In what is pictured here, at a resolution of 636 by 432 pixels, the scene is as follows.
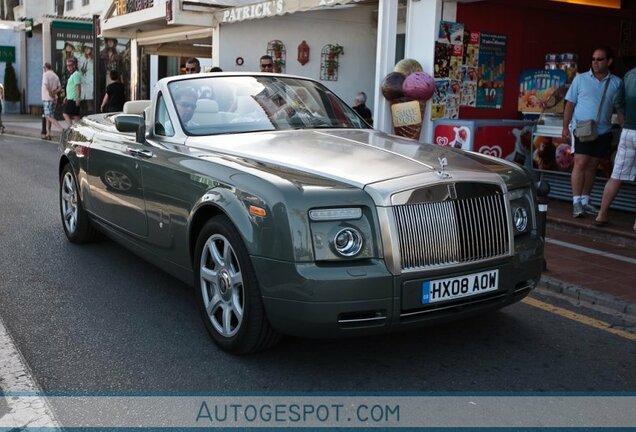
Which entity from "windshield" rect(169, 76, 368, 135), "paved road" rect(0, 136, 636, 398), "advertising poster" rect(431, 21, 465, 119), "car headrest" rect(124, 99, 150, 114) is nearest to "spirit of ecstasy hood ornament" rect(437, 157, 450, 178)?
"paved road" rect(0, 136, 636, 398)

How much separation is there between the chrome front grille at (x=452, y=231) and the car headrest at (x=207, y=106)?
6.50ft

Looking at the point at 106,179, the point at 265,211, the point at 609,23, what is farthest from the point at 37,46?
the point at 265,211

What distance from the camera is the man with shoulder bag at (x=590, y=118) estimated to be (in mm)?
7898

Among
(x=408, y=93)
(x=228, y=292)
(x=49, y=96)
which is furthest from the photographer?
(x=49, y=96)

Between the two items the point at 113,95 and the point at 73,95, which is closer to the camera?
the point at 113,95

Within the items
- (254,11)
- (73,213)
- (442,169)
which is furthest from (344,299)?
(254,11)

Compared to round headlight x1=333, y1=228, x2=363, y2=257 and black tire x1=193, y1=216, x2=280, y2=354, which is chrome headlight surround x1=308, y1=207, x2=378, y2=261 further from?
black tire x1=193, y1=216, x2=280, y2=354

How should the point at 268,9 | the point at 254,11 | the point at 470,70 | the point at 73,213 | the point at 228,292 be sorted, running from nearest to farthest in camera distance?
the point at 228,292 → the point at 73,213 → the point at 470,70 → the point at 268,9 → the point at 254,11

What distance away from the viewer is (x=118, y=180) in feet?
18.3

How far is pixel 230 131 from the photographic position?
196 inches

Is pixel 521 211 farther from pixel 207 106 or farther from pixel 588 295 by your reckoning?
Answer: pixel 207 106

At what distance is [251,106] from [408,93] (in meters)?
5.05

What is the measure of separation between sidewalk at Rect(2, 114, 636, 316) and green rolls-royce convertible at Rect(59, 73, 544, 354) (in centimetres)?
146

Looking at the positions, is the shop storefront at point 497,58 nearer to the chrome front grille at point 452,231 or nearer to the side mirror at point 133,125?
the chrome front grille at point 452,231
